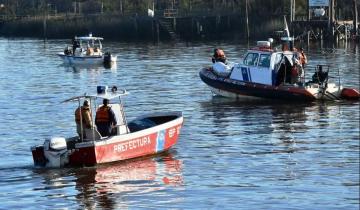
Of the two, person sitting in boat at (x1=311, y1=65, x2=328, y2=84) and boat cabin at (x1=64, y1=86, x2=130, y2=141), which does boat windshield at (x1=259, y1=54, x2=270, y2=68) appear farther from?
boat cabin at (x1=64, y1=86, x2=130, y2=141)

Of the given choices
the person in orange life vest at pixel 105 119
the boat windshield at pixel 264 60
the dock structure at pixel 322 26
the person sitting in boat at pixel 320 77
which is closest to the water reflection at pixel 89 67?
the boat windshield at pixel 264 60

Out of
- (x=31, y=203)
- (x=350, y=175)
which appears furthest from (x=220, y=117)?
(x=31, y=203)

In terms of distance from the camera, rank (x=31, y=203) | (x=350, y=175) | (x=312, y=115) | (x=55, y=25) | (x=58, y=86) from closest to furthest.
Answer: (x=31, y=203)
(x=350, y=175)
(x=312, y=115)
(x=58, y=86)
(x=55, y=25)

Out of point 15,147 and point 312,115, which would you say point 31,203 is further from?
point 312,115

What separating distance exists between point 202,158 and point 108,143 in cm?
309

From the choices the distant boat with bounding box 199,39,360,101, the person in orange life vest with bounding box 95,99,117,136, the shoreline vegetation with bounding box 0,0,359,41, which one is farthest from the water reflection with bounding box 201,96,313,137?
the shoreline vegetation with bounding box 0,0,359,41

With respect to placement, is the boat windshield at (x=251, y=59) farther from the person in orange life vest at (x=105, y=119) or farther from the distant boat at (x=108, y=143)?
the person in orange life vest at (x=105, y=119)

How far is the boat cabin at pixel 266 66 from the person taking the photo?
36.8 meters

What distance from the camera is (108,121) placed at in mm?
24781

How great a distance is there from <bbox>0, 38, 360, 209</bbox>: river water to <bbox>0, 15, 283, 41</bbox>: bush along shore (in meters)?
49.2

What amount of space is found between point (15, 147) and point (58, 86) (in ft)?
69.9

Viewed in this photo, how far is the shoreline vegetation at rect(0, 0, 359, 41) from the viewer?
97.3m

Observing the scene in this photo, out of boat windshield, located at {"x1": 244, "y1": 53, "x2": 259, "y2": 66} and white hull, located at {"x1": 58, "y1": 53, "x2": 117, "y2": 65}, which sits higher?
boat windshield, located at {"x1": 244, "y1": 53, "x2": 259, "y2": 66}

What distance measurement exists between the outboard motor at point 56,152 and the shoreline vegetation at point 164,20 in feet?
205
